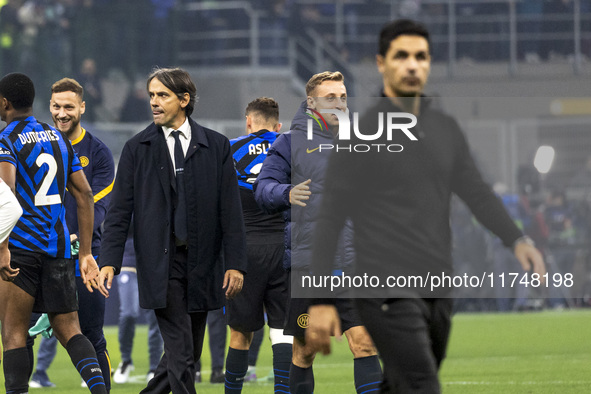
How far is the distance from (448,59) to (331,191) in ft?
A: 69.1

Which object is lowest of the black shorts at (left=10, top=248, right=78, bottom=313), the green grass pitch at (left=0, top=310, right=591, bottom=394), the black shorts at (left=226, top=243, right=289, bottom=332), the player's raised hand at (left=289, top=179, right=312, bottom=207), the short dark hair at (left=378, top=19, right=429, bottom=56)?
the green grass pitch at (left=0, top=310, right=591, bottom=394)

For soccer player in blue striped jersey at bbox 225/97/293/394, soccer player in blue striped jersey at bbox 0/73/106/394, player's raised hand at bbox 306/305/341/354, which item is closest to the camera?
player's raised hand at bbox 306/305/341/354

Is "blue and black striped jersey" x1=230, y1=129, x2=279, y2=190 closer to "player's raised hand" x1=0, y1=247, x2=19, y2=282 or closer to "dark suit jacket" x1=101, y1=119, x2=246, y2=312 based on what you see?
"dark suit jacket" x1=101, y1=119, x2=246, y2=312

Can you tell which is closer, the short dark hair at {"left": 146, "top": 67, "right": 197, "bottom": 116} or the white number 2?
the short dark hair at {"left": 146, "top": 67, "right": 197, "bottom": 116}

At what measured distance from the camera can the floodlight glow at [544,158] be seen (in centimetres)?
2034

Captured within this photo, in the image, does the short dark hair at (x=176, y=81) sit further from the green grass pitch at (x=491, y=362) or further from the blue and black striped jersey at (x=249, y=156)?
the green grass pitch at (x=491, y=362)

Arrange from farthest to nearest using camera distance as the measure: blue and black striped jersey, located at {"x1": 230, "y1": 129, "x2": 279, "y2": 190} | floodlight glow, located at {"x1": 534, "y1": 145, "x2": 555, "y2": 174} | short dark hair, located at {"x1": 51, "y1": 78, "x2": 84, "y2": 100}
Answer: floodlight glow, located at {"x1": 534, "y1": 145, "x2": 555, "y2": 174}
blue and black striped jersey, located at {"x1": 230, "y1": 129, "x2": 279, "y2": 190}
short dark hair, located at {"x1": 51, "y1": 78, "x2": 84, "y2": 100}

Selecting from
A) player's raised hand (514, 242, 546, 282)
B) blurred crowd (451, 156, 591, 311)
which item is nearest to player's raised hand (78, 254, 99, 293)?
player's raised hand (514, 242, 546, 282)

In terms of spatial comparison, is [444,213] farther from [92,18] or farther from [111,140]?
[92,18]

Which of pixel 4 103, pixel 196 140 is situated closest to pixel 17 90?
pixel 4 103

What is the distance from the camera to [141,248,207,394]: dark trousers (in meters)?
5.85

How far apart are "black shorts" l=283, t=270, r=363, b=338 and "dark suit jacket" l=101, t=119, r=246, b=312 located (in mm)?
618

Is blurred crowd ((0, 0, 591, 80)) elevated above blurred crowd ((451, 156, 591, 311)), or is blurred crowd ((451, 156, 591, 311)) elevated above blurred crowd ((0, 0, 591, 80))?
blurred crowd ((0, 0, 591, 80))

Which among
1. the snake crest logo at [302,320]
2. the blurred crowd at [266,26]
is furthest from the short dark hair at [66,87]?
the blurred crowd at [266,26]
